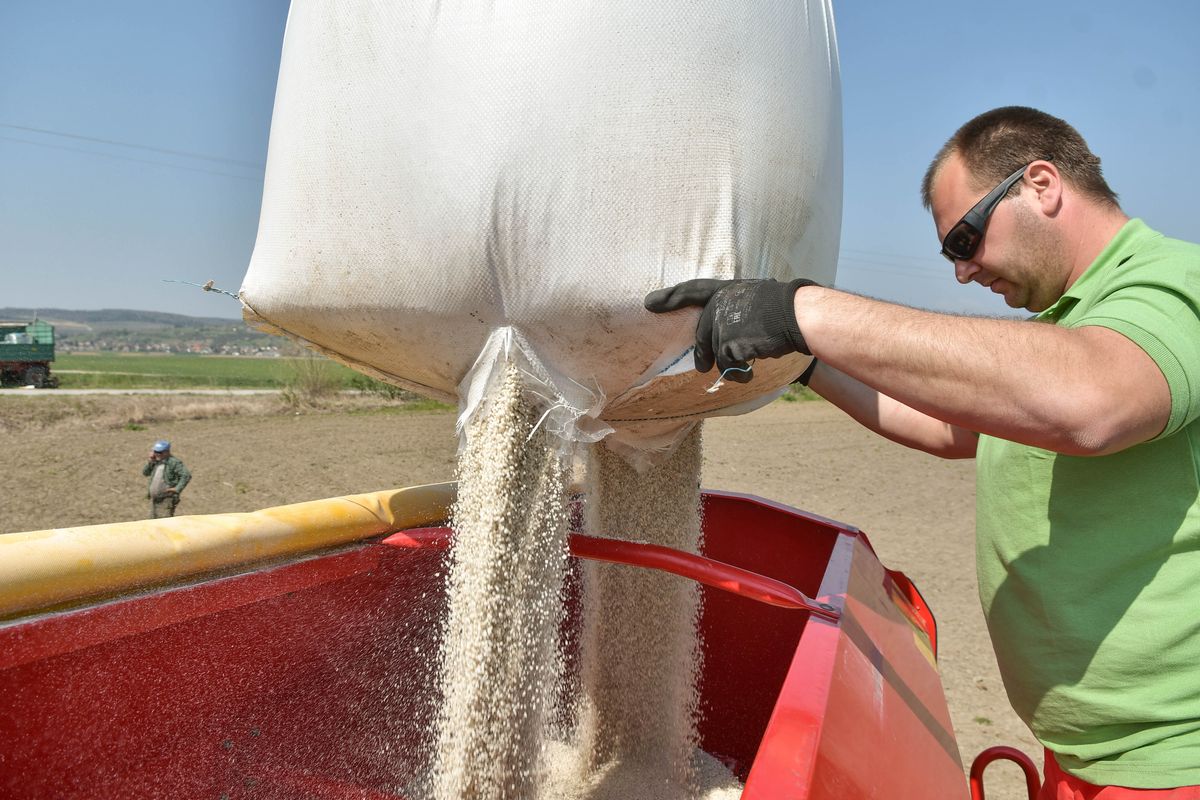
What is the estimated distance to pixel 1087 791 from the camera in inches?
62.0

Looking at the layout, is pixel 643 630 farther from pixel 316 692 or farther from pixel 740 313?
pixel 740 313

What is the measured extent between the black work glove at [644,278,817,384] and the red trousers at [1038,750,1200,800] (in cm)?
93

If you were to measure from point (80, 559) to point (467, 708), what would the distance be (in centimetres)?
77

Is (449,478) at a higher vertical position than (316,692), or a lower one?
lower

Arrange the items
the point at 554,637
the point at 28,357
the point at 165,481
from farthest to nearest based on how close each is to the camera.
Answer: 1. the point at 28,357
2. the point at 165,481
3. the point at 554,637

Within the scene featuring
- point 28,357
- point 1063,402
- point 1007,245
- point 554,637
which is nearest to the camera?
point 1063,402

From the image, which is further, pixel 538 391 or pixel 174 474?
pixel 174 474

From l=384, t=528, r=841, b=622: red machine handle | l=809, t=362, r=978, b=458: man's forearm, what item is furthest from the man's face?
l=384, t=528, r=841, b=622: red machine handle

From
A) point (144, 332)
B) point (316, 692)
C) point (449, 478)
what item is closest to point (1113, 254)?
point (316, 692)

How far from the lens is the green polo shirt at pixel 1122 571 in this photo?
135 centimetres

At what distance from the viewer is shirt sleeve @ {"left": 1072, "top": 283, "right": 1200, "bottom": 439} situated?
1196 mm

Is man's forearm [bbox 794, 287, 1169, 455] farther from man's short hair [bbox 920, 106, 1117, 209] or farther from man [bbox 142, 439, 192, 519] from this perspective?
man [bbox 142, 439, 192, 519]

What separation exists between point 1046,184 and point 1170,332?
470 millimetres

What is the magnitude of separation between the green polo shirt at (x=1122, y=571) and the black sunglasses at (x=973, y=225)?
198mm
